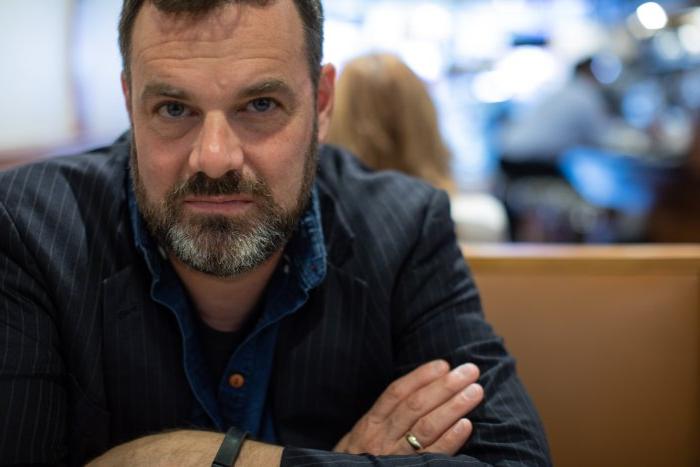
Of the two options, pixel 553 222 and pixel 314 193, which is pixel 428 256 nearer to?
pixel 314 193

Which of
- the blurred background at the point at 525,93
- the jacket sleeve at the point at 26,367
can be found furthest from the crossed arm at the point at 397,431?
the blurred background at the point at 525,93

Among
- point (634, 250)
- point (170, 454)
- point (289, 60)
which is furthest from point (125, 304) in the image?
point (634, 250)

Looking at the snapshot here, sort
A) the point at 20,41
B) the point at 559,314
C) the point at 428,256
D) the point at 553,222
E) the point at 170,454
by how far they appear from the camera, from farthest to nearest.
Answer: the point at 553,222, the point at 20,41, the point at 559,314, the point at 428,256, the point at 170,454

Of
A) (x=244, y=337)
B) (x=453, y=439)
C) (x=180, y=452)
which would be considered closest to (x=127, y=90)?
(x=244, y=337)

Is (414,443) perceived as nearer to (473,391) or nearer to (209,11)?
(473,391)

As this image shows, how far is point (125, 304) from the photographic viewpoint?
1353mm

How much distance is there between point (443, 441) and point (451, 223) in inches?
20.0

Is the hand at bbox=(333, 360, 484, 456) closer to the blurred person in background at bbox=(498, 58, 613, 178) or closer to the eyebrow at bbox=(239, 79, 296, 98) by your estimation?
the eyebrow at bbox=(239, 79, 296, 98)

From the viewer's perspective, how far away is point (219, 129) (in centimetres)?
123

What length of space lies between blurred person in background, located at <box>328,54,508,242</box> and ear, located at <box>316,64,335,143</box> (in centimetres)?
132

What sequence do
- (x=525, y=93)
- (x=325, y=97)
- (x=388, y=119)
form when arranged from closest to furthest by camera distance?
(x=325, y=97) < (x=388, y=119) < (x=525, y=93)

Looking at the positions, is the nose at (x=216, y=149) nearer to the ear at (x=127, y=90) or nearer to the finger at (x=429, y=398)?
the ear at (x=127, y=90)

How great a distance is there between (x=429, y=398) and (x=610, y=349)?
683 mm

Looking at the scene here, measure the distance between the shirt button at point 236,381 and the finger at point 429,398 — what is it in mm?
308
